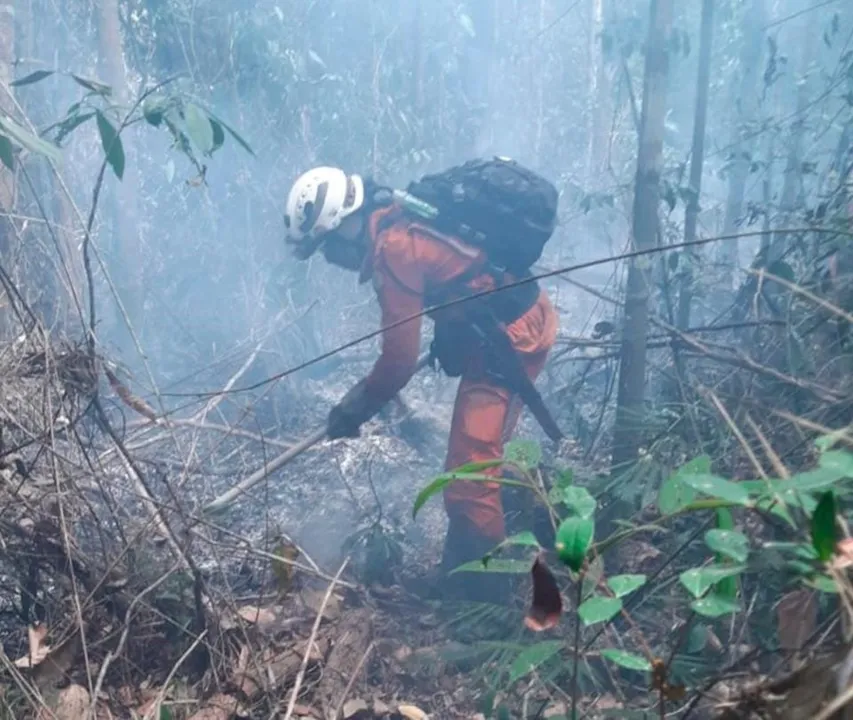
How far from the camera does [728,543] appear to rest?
54.5 inches

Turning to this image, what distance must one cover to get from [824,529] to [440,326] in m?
2.95

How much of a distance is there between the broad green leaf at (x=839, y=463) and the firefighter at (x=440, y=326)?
8.14 ft

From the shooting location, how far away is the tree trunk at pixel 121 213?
6.95 metres

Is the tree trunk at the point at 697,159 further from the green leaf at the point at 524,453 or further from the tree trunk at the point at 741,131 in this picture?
the green leaf at the point at 524,453

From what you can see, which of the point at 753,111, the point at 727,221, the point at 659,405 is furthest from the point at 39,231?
the point at 753,111

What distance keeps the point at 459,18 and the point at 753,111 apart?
4.44 m

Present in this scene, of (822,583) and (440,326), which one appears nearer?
(822,583)

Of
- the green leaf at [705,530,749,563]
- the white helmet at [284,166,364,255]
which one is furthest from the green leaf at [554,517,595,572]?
the white helmet at [284,166,364,255]

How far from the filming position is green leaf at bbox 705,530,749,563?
1357mm

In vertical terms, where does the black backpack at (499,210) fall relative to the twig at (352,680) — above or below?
above

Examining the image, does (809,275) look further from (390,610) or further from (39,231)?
(39,231)

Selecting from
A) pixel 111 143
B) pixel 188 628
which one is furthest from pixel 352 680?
pixel 111 143

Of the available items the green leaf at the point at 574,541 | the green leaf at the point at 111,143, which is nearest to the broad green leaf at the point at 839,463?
the green leaf at the point at 574,541

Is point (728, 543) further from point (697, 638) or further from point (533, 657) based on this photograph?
point (697, 638)
